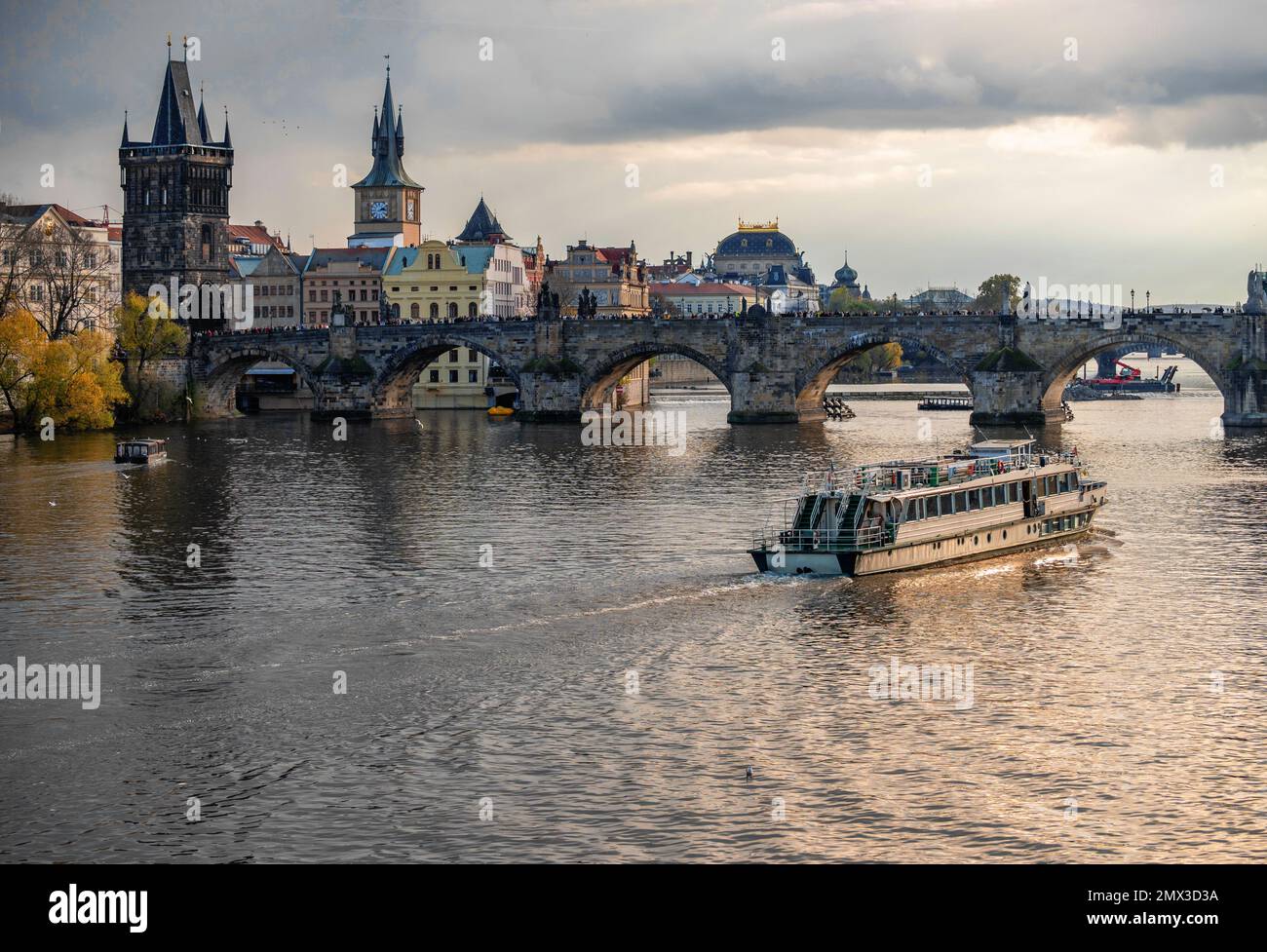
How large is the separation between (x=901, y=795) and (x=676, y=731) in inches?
206

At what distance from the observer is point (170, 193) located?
137 meters

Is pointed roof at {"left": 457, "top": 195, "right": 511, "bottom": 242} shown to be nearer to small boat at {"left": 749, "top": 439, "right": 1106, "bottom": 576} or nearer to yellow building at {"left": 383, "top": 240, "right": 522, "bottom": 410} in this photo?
yellow building at {"left": 383, "top": 240, "right": 522, "bottom": 410}

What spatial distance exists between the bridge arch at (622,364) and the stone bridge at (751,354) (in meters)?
0.13

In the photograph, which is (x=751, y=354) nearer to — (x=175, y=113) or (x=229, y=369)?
(x=229, y=369)

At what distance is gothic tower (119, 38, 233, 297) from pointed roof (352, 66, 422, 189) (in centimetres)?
3043

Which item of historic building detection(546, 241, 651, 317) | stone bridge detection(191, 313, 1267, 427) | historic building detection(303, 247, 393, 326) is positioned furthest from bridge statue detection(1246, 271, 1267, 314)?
historic building detection(546, 241, 651, 317)

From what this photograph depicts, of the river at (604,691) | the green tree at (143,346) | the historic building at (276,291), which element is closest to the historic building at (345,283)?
the historic building at (276,291)

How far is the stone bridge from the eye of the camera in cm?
10588

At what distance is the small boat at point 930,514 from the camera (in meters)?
49.2

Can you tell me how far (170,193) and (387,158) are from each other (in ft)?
115

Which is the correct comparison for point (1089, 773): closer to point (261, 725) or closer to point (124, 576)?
point (261, 725)

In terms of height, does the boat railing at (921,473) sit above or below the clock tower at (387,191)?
below

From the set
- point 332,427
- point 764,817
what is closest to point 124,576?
point 764,817

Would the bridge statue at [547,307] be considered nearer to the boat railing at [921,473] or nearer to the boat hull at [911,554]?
the boat railing at [921,473]
